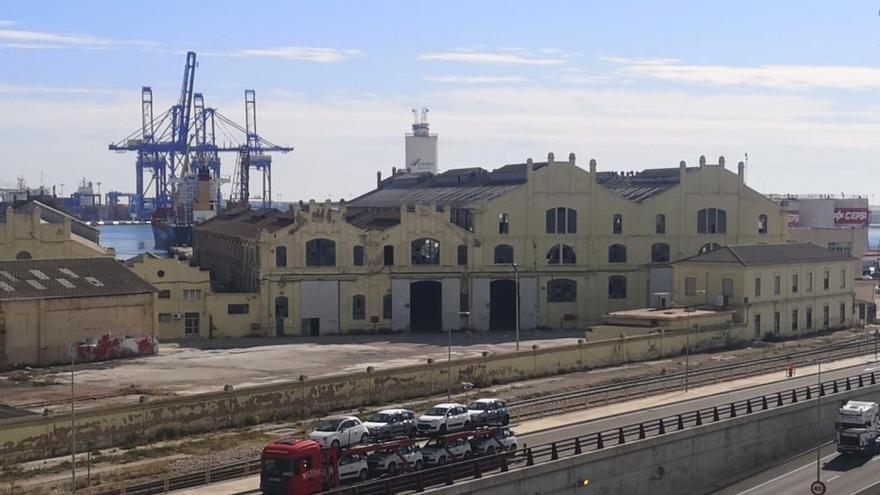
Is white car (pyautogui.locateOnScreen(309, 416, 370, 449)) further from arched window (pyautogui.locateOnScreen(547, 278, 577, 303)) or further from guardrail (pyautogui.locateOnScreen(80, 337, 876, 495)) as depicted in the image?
arched window (pyautogui.locateOnScreen(547, 278, 577, 303))

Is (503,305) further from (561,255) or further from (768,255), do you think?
(768,255)

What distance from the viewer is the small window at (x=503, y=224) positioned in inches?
3740

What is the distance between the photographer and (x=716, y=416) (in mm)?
54438

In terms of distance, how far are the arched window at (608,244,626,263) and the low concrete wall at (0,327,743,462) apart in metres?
17.1

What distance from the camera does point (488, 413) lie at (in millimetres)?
47938

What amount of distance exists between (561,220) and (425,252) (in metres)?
11.6

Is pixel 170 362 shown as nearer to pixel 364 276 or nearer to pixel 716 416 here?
pixel 364 276

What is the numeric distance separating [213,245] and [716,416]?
63237 mm

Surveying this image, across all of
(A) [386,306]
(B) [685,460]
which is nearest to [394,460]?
(B) [685,460]

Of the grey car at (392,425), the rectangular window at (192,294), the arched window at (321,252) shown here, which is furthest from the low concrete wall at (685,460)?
the rectangular window at (192,294)

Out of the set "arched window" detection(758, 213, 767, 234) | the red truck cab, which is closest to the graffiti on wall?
the red truck cab

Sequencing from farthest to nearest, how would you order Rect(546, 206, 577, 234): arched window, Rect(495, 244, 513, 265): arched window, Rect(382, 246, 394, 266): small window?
1. Rect(546, 206, 577, 234): arched window
2. Rect(495, 244, 513, 265): arched window
3. Rect(382, 246, 394, 266): small window

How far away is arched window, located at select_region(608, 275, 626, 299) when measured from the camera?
97.9m

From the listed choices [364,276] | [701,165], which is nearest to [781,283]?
[701,165]
